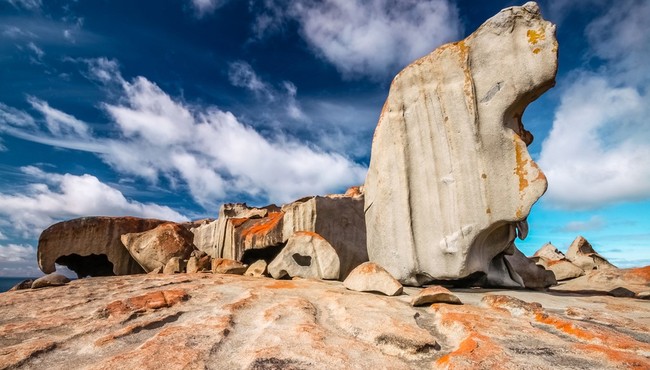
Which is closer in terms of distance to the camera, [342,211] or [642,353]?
[642,353]

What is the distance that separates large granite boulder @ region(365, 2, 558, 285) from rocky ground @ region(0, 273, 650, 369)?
5.24 ft

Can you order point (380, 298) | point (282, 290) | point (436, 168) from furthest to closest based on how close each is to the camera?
point (436, 168) < point (282, 290) < point (380, 298)

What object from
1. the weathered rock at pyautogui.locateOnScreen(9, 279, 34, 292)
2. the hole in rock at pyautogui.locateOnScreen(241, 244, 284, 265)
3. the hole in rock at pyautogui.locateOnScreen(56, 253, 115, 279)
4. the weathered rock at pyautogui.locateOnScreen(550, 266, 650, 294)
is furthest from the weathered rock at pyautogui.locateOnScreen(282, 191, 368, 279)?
the hole in rock at pyautogui.locateOnScreen(56, 253, 115, 279)

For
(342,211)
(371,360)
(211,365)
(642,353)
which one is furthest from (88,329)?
(342,211)

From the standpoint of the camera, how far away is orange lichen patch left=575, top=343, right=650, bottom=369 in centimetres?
262

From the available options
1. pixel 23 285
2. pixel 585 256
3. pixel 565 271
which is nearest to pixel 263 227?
pixel 23 285

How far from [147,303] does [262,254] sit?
6.45 meters

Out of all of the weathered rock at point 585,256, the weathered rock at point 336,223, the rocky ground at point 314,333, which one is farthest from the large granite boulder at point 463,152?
the weathered rock at point 585,256

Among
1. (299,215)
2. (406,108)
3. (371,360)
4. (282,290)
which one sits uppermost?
(406,108)

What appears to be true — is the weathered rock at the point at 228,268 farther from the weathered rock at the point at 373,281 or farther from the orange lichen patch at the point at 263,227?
the weathered rock at the point at 373,281

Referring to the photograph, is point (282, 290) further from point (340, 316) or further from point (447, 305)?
point (447, 305)

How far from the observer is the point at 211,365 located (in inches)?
110

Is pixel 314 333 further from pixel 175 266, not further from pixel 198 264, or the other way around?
pixel 175 266

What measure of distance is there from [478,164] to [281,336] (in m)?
4.84
